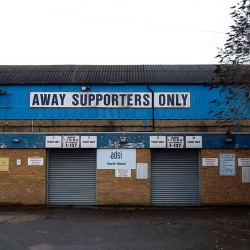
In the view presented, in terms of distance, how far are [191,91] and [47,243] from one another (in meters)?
8.66

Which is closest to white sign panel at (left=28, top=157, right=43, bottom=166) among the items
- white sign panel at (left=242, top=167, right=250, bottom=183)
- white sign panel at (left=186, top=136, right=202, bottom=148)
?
white sign panel at (left=186, top=136, right=202, bottom=148)

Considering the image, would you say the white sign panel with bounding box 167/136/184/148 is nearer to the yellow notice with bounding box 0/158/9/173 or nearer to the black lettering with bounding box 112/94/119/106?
the black lettering with bounding box 112/94/119/106

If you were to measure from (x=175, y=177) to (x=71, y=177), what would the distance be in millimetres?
4386

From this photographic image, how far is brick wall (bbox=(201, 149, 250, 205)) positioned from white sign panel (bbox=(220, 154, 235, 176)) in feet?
0.40

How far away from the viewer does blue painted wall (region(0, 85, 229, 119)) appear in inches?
553

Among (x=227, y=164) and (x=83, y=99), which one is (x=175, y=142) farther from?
(x=83, y=99)

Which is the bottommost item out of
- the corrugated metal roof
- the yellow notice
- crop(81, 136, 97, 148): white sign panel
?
the yellow notice

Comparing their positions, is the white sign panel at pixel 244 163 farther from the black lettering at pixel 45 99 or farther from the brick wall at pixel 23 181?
the black lettering at pixel 45 99

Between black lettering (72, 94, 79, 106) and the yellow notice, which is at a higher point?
Result: black lettering (72, 94, 79, 106)

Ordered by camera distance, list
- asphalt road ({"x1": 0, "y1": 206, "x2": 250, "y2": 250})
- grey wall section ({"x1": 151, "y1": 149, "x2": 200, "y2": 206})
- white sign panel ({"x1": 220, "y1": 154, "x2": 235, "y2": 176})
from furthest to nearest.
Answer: grey wall section ({"x1": 151, "y1": 149, "x2": 200, "y2": 206}), white sign panel ({"x1": 220, "y1": 154, "x2": 235, "y2": 176}), asphalt road ({"x1": 0, "y1": 206, "x2": 250, "y2": 250})

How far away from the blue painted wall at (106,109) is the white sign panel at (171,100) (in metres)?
0.15

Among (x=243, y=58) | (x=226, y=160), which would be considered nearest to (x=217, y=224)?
(x=226, y=160)

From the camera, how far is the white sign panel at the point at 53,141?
1380 cm

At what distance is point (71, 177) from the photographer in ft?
46.0
